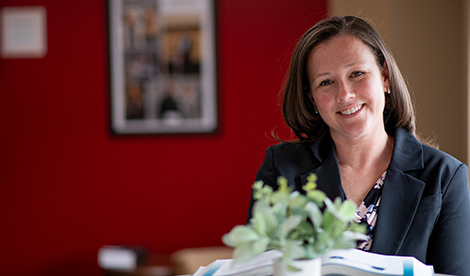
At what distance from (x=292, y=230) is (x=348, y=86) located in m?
0.73

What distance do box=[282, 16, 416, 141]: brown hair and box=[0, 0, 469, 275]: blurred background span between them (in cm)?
162

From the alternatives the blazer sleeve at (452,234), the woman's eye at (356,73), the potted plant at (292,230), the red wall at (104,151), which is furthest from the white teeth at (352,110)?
the red wall at (104,151)

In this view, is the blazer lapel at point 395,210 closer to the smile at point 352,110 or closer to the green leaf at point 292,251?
the smile at point 352,110

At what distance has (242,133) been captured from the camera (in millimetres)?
3326

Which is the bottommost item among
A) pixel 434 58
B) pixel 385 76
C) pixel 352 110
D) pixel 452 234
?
pixel 452 234

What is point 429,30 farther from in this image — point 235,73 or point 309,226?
point 309,226

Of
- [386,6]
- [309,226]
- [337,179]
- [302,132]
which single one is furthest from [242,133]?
[309,226]

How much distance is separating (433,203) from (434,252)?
142mm

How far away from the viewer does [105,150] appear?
10.9ft

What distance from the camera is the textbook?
3.14 feet

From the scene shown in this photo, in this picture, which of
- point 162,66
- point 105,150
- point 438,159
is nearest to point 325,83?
point 438,159

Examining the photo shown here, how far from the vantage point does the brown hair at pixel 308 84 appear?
4.96 ft

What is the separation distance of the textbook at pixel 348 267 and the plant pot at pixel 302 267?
0.31ft

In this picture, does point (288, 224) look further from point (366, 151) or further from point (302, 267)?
point (366, 151)
